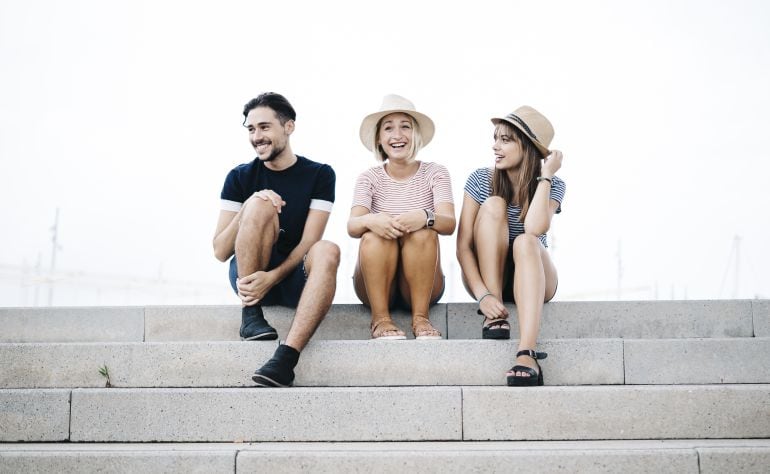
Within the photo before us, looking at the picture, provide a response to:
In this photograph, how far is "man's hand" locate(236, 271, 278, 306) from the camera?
3861 mm

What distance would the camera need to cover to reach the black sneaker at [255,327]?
378 centimetres

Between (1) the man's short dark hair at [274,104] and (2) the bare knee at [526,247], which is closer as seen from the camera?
(2) the bare knee at [526,247]

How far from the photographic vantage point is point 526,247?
377cm

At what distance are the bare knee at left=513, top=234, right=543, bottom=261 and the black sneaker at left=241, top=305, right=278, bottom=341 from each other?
1.33 meters

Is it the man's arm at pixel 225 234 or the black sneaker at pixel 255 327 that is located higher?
the man's arm at pixel 225 234

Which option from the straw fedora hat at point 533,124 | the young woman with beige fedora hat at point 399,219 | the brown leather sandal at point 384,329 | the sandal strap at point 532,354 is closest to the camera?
the sandal strap at point 532,354

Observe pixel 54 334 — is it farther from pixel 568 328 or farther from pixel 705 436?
pixel 705 436

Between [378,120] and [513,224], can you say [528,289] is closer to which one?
[513,224]

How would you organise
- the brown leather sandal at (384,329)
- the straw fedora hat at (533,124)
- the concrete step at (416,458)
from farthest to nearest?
the straw fedora hat at (533,124) → the brown leather sandal at (384,329) → the concrete step at (416,458)

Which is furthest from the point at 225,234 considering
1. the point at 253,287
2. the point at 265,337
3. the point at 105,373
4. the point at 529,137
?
the point at 529,137

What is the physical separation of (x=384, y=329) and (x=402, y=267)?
1.26 ft

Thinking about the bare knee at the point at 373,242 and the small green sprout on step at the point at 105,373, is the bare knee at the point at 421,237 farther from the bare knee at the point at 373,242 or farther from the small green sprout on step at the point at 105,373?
the small green sprout on step at the point at 105,373

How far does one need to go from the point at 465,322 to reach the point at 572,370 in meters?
0.87

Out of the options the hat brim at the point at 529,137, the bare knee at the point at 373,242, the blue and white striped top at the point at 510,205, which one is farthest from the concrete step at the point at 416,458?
the hat brim at the point at 529,137
